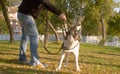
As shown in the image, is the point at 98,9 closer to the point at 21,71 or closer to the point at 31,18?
the point at 31,18

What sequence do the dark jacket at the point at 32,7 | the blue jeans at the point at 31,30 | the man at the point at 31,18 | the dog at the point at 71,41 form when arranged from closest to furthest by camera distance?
the dog at the point at 71,41
the dark jacket at the point at 32,7
the man at the point at 31,18
the blue jeans at the point at 31,30

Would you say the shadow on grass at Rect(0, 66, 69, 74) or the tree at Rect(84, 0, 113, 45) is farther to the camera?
the tree at Rect(84, 0, 113, 45)

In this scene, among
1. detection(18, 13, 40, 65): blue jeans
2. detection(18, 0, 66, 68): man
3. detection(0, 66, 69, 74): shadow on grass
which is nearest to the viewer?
detection(0, 66, 69, 74): shadow on grass

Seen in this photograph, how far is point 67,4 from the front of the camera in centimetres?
4766

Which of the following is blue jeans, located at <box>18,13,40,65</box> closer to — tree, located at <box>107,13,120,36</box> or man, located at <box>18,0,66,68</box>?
man, located at <box>18,0,66,68</box>

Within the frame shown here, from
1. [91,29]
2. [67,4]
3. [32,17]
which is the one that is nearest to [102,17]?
[67,4]

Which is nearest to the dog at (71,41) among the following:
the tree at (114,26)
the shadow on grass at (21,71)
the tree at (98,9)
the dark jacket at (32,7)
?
the shadow on grass at (21,71)

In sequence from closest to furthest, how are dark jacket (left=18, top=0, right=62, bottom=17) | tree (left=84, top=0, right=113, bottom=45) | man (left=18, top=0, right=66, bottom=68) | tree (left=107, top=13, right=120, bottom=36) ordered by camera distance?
1. dark jacket (left=18, top=0, right=62, bottom=17)
2. man (left=18, top=0, right=66, bottom=68)
3. tree (left=84, top=0, right=113, bottom=45)
4. tree (left=107, top=13, right=120, bottom=36)

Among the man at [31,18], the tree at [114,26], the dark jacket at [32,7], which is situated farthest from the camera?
the tree at [114,26]

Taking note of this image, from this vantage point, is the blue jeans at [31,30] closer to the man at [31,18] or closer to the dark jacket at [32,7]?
the man at [31,18]

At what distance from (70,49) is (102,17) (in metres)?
45.6

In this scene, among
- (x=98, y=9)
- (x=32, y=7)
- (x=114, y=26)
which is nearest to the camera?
(x=32, y=7)

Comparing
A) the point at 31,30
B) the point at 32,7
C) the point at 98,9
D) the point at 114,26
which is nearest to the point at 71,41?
the point at 31,30

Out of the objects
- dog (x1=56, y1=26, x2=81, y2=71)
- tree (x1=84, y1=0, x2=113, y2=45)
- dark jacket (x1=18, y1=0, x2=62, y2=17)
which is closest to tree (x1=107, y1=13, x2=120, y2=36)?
tree (x1=84, y1=0, x2=113, y2=45)
